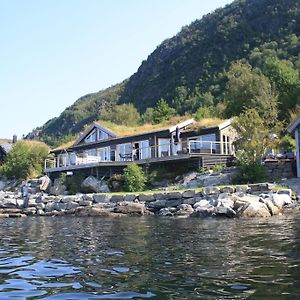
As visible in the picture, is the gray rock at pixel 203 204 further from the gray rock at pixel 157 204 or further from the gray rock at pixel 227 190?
the gray rock at pixel 157 204

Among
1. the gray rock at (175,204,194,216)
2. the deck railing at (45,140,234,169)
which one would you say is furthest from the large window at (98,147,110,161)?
the gray rock at (175,204,194,216)

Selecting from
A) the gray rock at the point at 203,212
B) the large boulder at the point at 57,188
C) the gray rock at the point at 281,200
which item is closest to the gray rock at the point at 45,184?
the large boulder at the point at 57,188

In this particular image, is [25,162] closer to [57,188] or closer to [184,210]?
[57,188]

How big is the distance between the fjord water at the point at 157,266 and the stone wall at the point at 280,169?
1511 centimetres

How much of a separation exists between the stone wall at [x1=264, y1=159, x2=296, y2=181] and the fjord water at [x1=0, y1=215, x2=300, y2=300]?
49.6ft

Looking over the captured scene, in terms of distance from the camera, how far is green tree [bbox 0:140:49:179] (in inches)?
1837

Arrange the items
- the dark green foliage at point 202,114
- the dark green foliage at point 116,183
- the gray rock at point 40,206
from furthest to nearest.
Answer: the dark green foliage at point 202,114 → the dark green foliage at point 116,183 → the gray rock at point 40,206

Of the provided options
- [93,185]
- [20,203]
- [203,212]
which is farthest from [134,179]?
[203,212]

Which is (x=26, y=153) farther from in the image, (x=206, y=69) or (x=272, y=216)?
(x=206, y=69)

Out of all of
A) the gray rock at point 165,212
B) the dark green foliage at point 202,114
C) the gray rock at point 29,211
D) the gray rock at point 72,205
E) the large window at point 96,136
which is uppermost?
the dark green foliage at point 202,114

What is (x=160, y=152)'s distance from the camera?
1384 inches

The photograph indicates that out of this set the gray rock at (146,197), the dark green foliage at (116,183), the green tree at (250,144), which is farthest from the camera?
the dark green foliage at (116,183)

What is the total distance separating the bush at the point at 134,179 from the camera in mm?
29938

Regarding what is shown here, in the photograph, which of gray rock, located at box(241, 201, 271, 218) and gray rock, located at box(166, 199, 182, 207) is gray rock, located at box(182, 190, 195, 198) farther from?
gray rock, located at box(241, 201, 271, 218)
